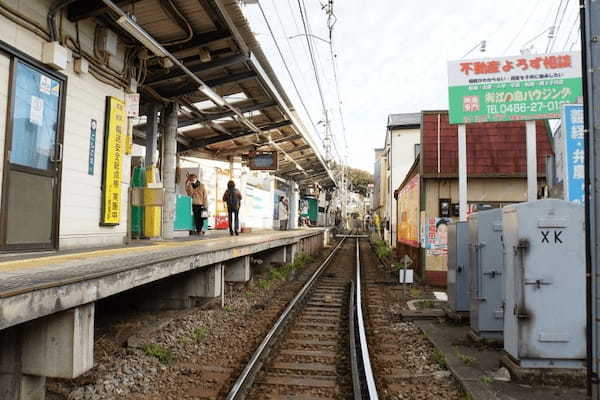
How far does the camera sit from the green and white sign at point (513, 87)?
8047mm

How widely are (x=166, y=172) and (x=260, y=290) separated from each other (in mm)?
3690

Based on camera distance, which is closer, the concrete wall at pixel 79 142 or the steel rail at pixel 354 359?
the steel rail at pixel 354 359

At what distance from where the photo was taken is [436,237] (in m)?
11.7

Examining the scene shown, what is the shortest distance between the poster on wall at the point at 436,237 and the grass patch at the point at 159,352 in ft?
26.3

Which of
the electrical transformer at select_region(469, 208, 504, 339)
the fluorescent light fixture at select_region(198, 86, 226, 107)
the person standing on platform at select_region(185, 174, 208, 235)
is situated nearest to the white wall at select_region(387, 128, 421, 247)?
the person standing on platform at select_region(185, 174, 208, 235)

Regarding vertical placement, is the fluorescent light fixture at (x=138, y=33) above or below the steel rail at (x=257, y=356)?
above

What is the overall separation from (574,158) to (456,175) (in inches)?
230

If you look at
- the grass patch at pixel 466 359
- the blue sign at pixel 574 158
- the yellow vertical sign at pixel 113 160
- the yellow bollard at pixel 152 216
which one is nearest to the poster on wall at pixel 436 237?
the blue sign at pixel 574 158

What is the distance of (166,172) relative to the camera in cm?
1095

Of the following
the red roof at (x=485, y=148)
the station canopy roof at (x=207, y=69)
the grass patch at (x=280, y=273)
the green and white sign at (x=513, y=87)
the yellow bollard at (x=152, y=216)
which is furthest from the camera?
the red roof at (x=485, y=148)

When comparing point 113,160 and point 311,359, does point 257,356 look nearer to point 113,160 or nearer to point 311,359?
point 311,359

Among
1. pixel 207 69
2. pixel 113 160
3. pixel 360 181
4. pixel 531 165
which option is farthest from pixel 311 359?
pixel 360 181

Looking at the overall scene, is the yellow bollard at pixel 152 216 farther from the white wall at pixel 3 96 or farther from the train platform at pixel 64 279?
the train platform at pixel 64 279

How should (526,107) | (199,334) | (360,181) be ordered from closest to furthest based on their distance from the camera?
1. (199,334)
2. (526,107)
3. (360,181)
